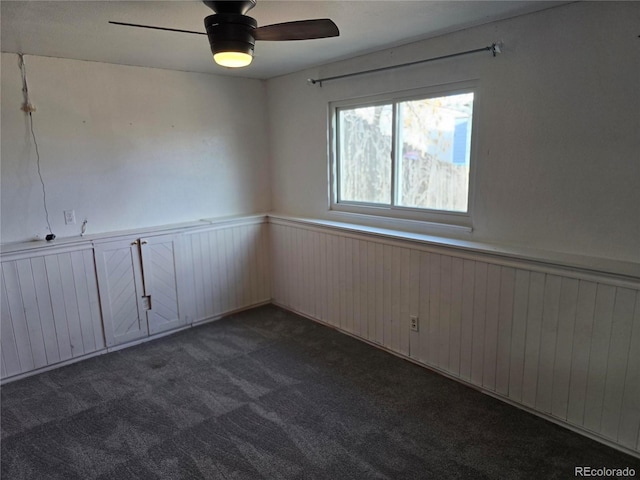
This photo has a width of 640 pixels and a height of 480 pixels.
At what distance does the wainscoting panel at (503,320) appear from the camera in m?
2.11

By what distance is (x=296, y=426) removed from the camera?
2.40 metres

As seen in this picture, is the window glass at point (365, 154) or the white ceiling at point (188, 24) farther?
the window glass at point (365, 154)

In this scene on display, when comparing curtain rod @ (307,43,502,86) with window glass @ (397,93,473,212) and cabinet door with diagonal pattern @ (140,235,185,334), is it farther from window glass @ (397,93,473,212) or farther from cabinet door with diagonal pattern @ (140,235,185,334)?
cabinet door with diagonal pattern @ (140,235,185,334)

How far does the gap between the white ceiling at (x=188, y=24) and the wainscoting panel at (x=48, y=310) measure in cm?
150

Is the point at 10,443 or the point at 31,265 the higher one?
the point at 31,265

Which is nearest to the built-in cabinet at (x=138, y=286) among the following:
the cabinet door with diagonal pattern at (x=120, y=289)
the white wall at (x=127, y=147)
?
the cabinet door with diagonal pattern at (x=120, y=289)

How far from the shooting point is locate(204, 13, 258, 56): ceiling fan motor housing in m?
1.91

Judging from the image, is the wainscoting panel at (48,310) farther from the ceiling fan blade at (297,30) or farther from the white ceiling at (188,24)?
the ceiling fan blade at (297,30)

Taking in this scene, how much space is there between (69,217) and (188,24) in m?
1.86

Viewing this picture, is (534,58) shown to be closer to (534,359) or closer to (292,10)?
(292,10)

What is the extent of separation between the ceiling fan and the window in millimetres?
1291

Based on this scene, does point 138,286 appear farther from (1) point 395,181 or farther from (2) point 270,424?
(1) point 395,181

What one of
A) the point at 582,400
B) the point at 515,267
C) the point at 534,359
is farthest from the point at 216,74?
the point at 582,400

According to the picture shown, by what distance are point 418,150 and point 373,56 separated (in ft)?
2.77
